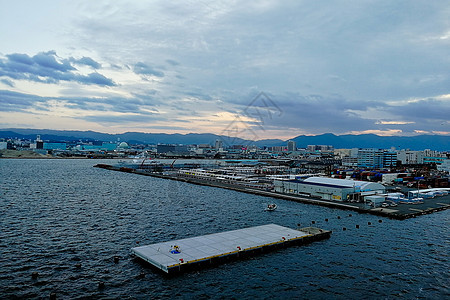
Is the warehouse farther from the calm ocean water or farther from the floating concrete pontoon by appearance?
the floating concrete pontoon

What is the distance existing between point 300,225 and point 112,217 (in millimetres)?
14749

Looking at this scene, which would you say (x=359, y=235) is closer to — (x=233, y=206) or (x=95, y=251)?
Result: (x=233, y=206)

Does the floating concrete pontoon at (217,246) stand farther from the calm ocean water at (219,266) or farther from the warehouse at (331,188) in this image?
the warehouse at (331,188)

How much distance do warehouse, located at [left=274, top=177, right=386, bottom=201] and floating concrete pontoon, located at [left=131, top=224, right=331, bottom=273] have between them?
1374 cm

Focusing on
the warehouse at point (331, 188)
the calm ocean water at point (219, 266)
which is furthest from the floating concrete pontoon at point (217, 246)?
the warehouse at point (331, 188)

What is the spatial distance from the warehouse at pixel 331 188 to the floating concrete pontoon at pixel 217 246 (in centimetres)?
1374

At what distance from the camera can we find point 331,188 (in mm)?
33000

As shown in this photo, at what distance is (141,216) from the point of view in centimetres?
2467

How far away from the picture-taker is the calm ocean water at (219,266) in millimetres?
12523

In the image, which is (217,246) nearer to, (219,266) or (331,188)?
(219,266)

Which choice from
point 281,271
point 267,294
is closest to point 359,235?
point 281,271

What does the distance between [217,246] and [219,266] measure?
1.73 m

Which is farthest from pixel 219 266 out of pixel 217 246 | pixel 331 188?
pixel 331 188

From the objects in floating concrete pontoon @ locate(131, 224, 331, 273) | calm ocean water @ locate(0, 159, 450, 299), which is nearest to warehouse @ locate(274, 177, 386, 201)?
calm ocean water @ locate(0, 159, 450, 299)
